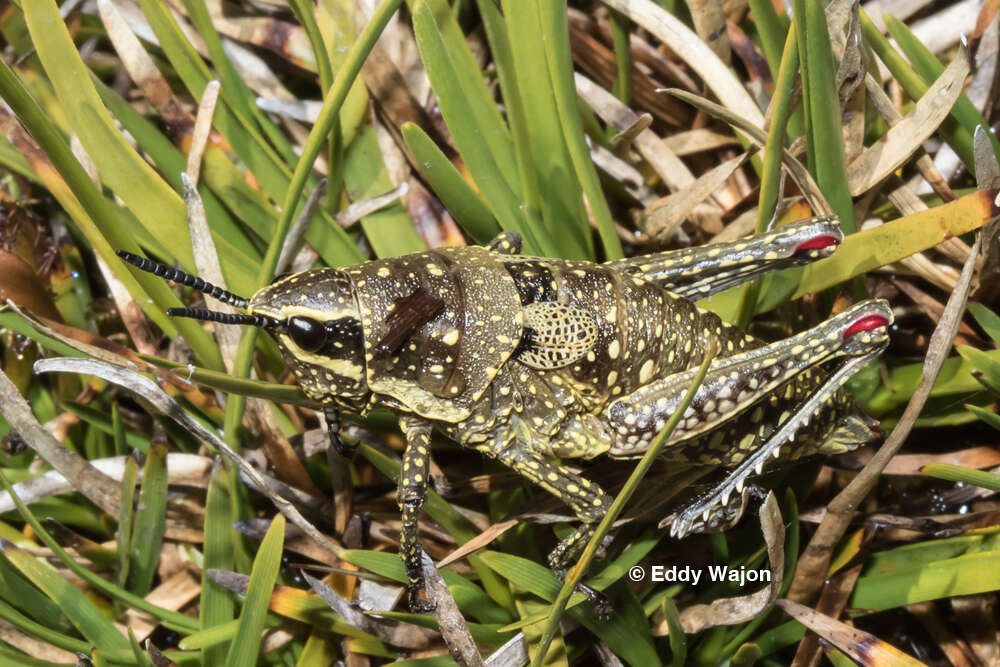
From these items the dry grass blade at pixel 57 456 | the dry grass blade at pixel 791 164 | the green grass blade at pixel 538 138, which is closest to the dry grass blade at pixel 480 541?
the green grass blade at pixel 538 138

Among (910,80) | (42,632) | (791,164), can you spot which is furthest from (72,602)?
(910,80)

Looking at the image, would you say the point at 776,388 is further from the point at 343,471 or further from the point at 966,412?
the point at 343,471

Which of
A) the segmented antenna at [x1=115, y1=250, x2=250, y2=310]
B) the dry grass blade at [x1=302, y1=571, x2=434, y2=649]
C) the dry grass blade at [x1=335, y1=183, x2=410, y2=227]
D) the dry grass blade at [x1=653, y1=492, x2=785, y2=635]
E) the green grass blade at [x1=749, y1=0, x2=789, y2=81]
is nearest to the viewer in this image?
the segmented antenna at [x1=115, y1=250, x2=250, y2=310]

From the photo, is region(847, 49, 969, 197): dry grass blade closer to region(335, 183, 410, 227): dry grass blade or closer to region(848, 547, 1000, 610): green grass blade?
region(848, 547, 1000, 610): green grass blade

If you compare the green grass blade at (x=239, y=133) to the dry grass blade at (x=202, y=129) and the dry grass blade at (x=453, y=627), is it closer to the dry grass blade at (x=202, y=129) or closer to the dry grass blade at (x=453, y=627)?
the dry grass blade at (x=202, y=129)

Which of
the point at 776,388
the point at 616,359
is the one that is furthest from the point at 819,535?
the point at 616,359

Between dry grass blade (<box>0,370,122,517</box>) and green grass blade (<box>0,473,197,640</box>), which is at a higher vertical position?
dry grass blade (<box>0,370,122,517</box>)

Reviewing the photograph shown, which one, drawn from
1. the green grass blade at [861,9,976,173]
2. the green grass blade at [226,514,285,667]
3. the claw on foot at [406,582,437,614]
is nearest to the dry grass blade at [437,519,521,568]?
the claw on foot at [406,582,437,614]
